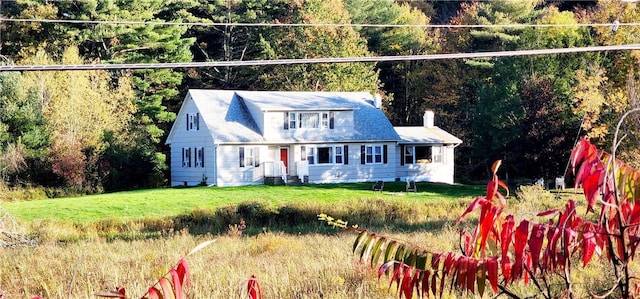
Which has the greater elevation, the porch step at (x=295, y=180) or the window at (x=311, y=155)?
the window at (x=311, y=155)

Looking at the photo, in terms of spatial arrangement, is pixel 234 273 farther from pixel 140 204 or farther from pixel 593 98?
pixel 593 98

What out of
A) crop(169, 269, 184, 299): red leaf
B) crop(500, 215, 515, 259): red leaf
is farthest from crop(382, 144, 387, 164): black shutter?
crop(169, 269, 184, 299): red leaf

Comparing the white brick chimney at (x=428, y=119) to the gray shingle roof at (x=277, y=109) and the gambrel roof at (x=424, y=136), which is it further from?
the gray shingle roof at (x=277, y=109)

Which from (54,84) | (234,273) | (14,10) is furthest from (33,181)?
(234,273)

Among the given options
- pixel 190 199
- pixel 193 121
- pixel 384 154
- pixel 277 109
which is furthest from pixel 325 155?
pixel 190 199

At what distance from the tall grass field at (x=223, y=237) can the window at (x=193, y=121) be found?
22.3 ft

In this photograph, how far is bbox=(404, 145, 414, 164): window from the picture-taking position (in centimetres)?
5066

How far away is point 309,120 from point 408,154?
278 inches

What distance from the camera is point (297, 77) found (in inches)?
2377

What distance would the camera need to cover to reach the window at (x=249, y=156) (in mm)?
45562

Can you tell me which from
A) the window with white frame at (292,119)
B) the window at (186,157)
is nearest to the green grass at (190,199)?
the window with white frame at (292,119)

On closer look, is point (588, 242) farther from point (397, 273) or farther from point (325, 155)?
point (325, 155)

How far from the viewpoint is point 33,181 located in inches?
1724

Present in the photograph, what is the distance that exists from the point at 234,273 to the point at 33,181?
36004mm
